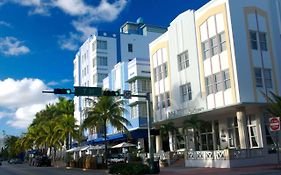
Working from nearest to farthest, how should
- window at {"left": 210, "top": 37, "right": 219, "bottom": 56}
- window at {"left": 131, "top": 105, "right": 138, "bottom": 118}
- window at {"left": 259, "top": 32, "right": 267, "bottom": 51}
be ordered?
window at {"left": 259, "top": 32, "right": 267, "bottom": 51}
window at {"left": 210, "top": 37, "right": 219, "bottom": 56}
window at {"left": 131, "top": 105, "right": 138, "bottom": 118}

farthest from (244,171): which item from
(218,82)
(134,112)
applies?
(134,112)

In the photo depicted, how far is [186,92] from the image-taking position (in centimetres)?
3828

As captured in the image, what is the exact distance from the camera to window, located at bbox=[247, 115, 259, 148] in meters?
33.3

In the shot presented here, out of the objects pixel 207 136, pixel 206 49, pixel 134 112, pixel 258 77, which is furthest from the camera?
pixel 134 112

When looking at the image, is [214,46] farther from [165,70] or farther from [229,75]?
[165,70]

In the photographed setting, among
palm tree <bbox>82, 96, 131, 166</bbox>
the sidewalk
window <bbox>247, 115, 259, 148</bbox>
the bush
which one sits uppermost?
palm tree <bbox>82, 96, 131, 166</bbox>

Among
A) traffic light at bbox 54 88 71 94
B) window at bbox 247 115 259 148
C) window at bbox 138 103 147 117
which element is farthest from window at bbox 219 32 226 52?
window at bbox 138 103 147 117

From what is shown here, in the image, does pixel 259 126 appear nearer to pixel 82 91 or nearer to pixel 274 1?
pixel 274 1

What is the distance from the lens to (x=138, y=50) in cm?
7381

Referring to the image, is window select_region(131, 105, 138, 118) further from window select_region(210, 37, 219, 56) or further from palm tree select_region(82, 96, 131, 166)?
window select_region(210, 37, 219, 56)

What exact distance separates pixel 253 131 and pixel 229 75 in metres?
5.24

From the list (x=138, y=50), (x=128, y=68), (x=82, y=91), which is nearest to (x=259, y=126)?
(x=82, y=91)

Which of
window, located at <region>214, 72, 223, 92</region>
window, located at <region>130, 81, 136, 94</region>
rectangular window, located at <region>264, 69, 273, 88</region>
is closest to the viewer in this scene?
rectangular window, located at <region>264, 69, 273, 88</region>

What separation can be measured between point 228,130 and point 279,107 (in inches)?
374
